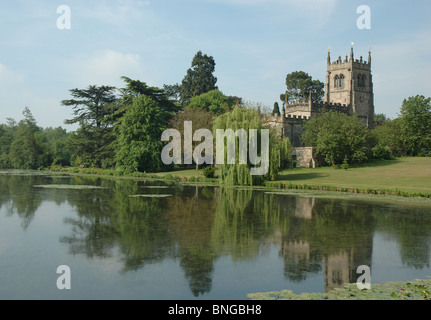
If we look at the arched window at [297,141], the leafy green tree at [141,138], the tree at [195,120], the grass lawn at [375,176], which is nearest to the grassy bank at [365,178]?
the grass lawn at [375,176]

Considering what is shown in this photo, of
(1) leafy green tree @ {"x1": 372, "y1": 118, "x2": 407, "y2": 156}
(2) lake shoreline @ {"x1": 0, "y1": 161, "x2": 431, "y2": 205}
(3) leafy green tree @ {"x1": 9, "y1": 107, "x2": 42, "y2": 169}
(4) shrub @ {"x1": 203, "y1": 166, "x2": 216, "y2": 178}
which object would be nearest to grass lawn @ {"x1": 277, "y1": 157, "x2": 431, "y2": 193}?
(2) lake shoreline @ {"x1": 0, "y1": 161, "x2": 431, "y2": 205}

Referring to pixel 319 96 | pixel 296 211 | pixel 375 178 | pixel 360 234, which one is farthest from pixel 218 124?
pixel 319 96

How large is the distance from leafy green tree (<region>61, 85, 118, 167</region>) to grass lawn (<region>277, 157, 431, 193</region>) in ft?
100

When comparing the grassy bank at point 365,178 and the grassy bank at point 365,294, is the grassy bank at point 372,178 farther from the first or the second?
the grassy bank at point 365,294

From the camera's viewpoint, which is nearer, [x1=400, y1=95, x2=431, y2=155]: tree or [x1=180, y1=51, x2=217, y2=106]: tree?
[x1=400, y1=95, x2=431, y2=155]: tree

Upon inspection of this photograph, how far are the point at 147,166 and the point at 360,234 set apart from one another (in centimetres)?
4382

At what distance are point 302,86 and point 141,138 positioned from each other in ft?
176

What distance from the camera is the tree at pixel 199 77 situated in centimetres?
8544

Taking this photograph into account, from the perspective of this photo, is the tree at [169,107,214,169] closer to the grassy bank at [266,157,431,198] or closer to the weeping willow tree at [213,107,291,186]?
the grassy bank at [266,157,431,198]

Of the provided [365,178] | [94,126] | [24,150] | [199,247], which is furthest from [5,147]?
[199,247]

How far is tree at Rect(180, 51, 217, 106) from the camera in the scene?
85.4 m

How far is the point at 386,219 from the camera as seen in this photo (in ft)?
69.3
